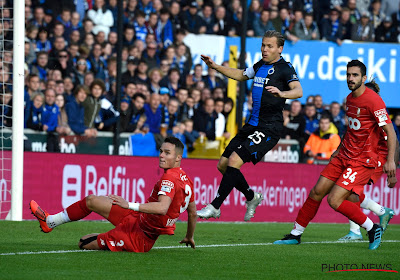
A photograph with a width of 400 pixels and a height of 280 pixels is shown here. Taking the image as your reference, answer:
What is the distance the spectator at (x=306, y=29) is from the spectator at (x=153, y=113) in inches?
171

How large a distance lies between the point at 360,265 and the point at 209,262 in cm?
145

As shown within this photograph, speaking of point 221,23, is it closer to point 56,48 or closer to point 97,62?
point 97,62

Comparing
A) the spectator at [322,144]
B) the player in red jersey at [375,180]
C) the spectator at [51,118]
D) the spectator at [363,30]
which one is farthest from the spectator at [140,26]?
the player in red jersey at [375,180]

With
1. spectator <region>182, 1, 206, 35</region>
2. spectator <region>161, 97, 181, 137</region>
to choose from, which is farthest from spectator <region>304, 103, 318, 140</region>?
spectator <region>182, 1, 206, 35</region>

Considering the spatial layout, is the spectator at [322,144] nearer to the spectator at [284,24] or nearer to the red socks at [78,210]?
the spectator at [284,24]

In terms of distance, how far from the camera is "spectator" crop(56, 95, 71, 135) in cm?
1353

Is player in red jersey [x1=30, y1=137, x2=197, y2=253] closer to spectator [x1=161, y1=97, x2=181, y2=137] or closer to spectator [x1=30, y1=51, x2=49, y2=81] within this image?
spectator [x1=161, y1=97, x2=181, y2=137]

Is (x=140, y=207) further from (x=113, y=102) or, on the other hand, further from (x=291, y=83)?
(x=113, y=102)

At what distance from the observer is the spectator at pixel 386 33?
18875 millimetres

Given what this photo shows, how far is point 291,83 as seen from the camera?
9117 mm

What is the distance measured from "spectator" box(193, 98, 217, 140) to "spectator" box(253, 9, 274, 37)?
110 inches

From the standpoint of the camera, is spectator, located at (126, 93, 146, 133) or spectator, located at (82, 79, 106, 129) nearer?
spectator, located at (82, 79, 106, 129)

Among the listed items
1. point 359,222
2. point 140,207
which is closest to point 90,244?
point 140,207

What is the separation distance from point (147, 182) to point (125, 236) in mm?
6002
